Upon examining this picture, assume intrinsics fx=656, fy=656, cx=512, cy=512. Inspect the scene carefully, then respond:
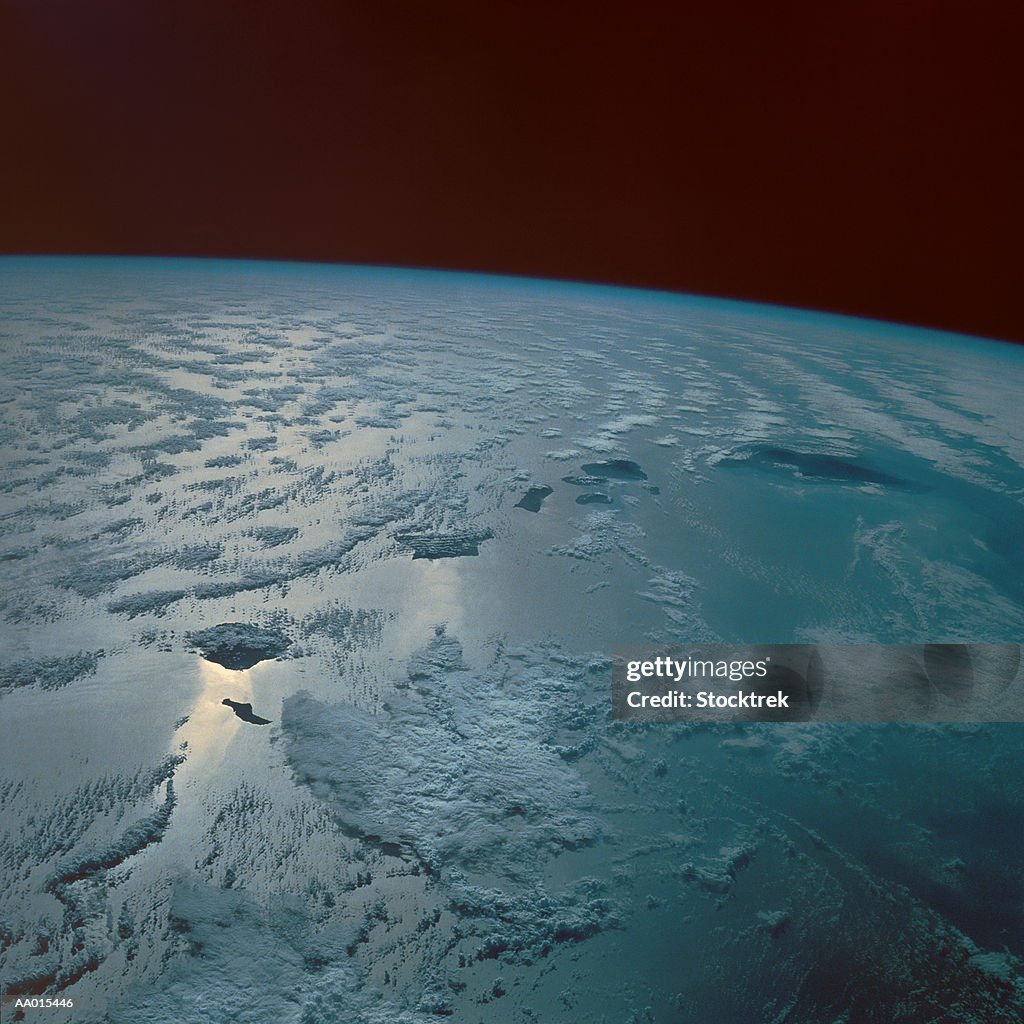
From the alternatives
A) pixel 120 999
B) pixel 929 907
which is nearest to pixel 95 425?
pixel 120 999

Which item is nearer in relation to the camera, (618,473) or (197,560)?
(197,560)

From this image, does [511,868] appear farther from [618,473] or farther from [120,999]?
[618,473]

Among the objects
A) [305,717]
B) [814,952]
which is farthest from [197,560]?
[814,952]

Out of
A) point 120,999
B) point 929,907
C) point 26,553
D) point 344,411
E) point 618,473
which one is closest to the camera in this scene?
point 120,999

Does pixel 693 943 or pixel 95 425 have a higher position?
pixel 95 425

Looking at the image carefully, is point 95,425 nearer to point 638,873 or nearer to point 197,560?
point 197,560

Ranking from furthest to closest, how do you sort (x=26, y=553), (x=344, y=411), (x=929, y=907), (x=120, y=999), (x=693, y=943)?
(x=344, y=411) → (x=26, y=553) → (x=929, y=907) → (x=693, y=943) → (x=120, y=999)
